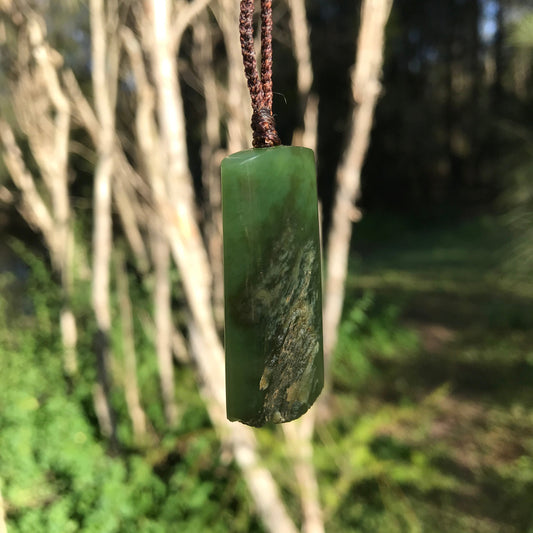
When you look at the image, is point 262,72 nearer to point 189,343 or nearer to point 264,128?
point 264,128

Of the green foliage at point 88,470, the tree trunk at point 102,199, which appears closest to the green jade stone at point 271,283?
the green foliage at point 88,470

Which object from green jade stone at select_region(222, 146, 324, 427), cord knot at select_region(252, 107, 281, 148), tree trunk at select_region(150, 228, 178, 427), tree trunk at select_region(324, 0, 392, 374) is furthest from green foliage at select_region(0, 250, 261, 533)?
cord knot at select_region(252, 107, 281, 148)

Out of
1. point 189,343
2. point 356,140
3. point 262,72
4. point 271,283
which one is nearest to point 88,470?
point 189,343

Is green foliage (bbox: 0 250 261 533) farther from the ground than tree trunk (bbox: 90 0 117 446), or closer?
closer

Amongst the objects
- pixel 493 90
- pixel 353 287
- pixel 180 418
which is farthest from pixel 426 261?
pixel 180 418

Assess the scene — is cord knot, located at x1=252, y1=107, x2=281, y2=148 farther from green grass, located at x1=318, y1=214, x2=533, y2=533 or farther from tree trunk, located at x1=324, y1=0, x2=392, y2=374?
tree trunk, located at x1=324, y1=0, x2=392, y2=374

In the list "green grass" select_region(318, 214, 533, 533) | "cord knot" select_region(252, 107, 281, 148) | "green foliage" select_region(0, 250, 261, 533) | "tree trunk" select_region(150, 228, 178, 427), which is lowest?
"green grass" select_region(318, 214, 533, 533)

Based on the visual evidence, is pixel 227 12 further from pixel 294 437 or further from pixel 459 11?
pixel 459 11
